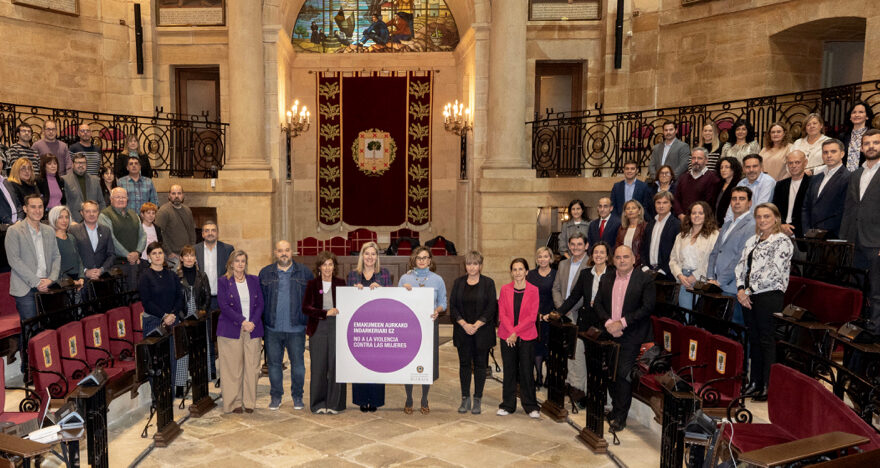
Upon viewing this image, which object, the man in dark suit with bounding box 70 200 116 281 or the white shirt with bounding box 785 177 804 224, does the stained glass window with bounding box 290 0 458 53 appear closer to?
the man in dark suit with bounding box 70 200 116 281

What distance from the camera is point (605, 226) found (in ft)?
26.7

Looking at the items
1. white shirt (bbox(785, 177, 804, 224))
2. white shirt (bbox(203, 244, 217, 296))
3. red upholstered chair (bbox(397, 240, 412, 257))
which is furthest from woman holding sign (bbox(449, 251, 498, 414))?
red upholstered chair (bbox(397, 240, 412, 257))

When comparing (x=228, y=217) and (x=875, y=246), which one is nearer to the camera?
(x=875, y=246)

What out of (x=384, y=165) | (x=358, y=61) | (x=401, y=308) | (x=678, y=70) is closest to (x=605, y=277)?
(x=401, y=308)

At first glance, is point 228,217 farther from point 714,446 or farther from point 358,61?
point 714,446

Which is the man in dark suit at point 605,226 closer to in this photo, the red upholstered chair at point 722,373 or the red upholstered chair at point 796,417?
the red upholstered chair at point 722,373

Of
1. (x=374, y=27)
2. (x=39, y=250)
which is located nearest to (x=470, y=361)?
(x=39, y=250)

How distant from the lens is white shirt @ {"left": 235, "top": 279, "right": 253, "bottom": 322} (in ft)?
21.7

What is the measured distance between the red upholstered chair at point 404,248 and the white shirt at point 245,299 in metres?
6.10

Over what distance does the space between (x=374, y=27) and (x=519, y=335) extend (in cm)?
1037

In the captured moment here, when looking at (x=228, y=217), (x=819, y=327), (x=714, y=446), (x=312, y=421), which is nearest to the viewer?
(x=714, y=446)

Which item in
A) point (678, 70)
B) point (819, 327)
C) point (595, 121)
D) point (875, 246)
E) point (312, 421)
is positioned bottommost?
point (312, 421)

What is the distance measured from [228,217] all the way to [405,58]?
18.3 feet

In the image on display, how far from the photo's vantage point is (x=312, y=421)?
648 cm
